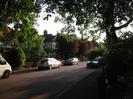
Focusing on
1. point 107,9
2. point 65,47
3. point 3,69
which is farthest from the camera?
point 65,47

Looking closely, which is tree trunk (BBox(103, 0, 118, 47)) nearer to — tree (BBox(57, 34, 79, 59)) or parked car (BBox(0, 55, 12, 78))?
parked car (BBox(0, 55, 12, 78))

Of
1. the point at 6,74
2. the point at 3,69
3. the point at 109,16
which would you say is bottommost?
the point at 6,74

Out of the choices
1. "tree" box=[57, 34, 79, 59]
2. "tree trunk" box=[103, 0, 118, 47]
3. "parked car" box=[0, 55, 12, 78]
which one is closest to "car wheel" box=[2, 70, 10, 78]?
"parked car" box=[0, 55, 12, 78]

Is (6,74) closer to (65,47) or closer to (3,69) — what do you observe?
(3,69)

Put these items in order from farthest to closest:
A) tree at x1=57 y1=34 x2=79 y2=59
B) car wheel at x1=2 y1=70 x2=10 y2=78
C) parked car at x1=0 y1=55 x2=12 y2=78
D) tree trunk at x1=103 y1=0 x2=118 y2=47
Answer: tree at x1=57 y1=34 x2=79 y2=59
car wheel at x1=2 y1=70 x2=10 y2=78
parked car at x1=0 y1=55 x2=12 y2=78
tree trunk at x1=103 y1=0 x2=118 y2=47

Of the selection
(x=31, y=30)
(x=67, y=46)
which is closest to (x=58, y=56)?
(x=67, y=46)

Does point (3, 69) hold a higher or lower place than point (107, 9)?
lower

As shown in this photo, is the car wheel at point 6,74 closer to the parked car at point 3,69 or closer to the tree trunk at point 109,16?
the parked car at point 3,69

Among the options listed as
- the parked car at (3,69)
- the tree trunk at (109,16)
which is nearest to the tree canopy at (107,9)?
the tree trunk at (109,16)

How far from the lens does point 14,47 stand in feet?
143

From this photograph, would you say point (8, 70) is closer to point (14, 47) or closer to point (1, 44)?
point (14, 47)

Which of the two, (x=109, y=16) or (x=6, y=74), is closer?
(x=109, y=16)

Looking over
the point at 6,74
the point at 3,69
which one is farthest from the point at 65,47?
the point at 3,69

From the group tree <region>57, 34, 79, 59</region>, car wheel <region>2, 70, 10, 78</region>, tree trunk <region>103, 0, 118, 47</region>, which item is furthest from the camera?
tree <region>57, 34, 79, 59</region>
